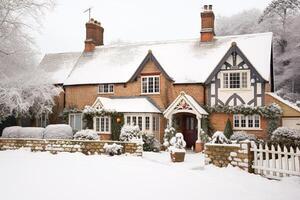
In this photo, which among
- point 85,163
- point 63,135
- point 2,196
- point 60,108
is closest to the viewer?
point 2,196

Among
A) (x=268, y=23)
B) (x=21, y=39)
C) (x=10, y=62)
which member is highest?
(x=268, y=23)

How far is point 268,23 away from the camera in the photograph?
48438 mm

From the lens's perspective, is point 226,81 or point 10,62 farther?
point 10,62

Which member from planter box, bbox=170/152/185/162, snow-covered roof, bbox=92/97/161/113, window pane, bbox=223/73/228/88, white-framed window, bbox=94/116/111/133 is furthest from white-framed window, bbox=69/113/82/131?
planter box, bbox=170/152/185/162

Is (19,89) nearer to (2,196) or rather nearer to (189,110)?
(189,110)

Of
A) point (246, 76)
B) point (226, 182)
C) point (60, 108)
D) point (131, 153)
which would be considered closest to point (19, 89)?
point (60, 108)

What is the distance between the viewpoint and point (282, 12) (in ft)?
158

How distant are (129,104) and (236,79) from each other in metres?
8.88

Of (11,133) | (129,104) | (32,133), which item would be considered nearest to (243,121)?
(129,104)

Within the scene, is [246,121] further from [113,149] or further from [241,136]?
[113,149]

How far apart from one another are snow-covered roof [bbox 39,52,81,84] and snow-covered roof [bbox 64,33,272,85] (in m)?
0.97

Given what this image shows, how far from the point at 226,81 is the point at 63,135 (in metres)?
13.1

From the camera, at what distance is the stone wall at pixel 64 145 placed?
65.0ft

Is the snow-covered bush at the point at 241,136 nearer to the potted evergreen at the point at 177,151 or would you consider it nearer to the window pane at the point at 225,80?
the window pane at the point at 225,80
